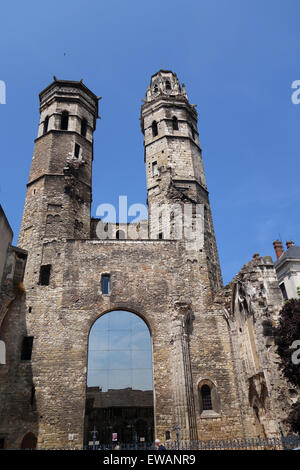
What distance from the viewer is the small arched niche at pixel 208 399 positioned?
14.4 metres

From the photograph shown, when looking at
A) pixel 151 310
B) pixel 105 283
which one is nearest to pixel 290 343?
pixel 151 310

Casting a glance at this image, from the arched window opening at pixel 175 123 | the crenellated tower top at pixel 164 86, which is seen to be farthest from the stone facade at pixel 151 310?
the crenellated tower top at pixel 164 86

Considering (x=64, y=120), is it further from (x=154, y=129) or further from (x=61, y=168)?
(x=154, y=129)

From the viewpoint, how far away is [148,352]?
15.6m

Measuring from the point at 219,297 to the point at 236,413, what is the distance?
4.89m

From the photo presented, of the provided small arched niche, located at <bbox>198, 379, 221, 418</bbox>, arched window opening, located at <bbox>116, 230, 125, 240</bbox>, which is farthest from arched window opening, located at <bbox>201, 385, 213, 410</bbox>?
arched window opening, located at <bbox>116, 230, 125, 240</bbox>

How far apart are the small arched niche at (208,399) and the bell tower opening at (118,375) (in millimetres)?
2083

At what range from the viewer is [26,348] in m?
15.0

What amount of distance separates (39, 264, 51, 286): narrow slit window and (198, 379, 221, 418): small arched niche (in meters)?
8.28

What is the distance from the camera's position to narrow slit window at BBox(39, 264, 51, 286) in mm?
16781

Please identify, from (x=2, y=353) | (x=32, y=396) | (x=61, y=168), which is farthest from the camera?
(x=61, y=168)

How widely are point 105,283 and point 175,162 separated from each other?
886 centimetres

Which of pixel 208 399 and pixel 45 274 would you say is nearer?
pixel 208 399

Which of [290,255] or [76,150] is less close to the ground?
[76,150]
